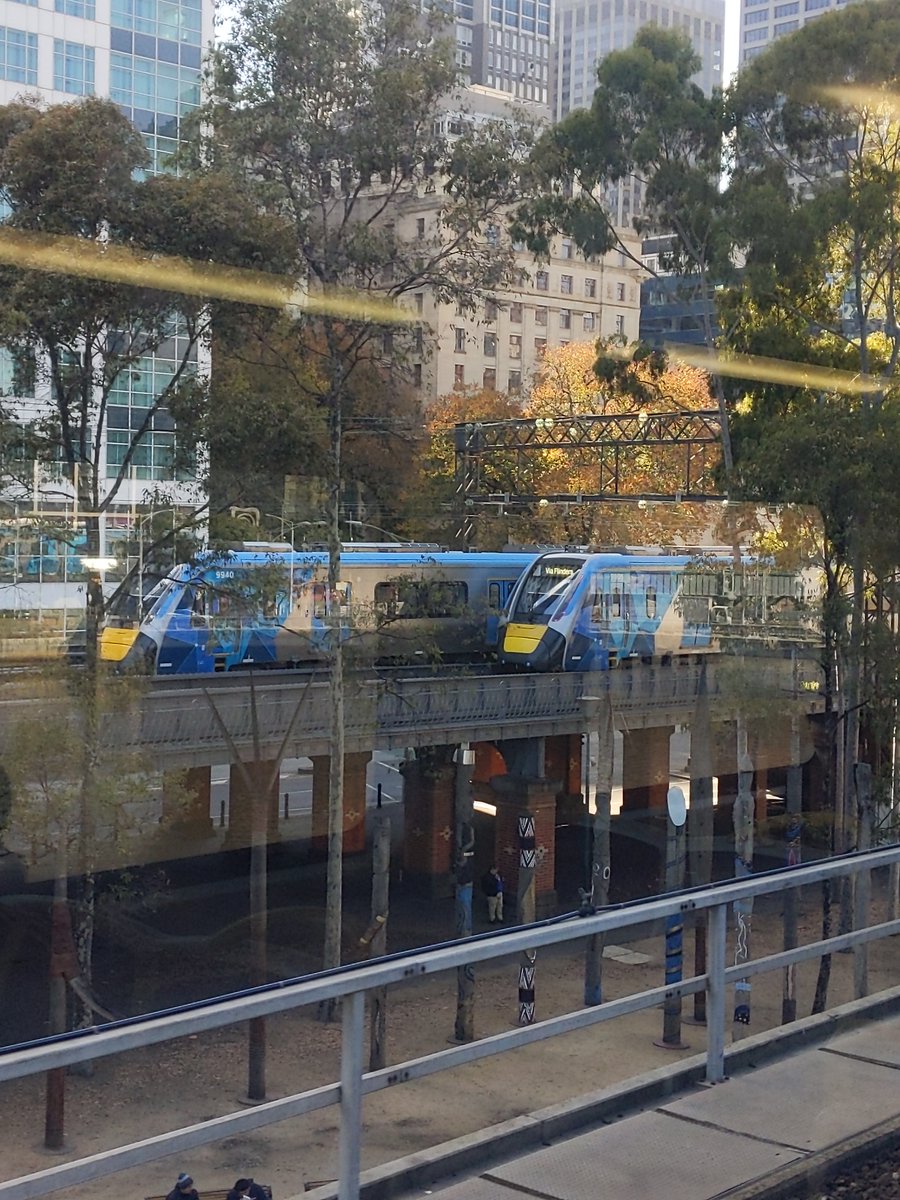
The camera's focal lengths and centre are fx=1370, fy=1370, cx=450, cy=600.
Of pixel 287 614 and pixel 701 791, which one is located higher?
pixel 287 614

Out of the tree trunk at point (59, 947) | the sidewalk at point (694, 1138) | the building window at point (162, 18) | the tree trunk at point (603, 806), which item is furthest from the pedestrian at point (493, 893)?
the sidewalk at point (694, 1138)

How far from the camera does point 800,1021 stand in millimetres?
3377

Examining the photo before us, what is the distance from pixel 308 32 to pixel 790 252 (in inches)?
188

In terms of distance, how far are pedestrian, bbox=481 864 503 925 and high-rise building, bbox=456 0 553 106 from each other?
14.2 meters

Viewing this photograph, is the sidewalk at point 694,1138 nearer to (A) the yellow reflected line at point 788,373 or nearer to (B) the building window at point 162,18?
(B) the building window at point 162,18

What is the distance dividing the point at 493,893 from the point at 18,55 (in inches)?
386

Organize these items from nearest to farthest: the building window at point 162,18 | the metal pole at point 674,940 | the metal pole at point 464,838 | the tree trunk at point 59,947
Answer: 1. the metal pole at point 674,940
2. the tree trunk at point 59,947
3. the building window at point 162,18
4. the metal pole at point 464,838

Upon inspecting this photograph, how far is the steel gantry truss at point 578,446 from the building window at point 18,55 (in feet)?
30.7

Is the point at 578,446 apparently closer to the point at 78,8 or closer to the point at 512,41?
the point at 78,8

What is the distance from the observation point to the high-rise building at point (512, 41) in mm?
27781

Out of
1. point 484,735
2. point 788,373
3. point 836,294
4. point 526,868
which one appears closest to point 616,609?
point 484,735

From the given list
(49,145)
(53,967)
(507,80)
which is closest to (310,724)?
(53,967)

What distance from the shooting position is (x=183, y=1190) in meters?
2.31

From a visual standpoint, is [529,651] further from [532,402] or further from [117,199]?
[117,199]
